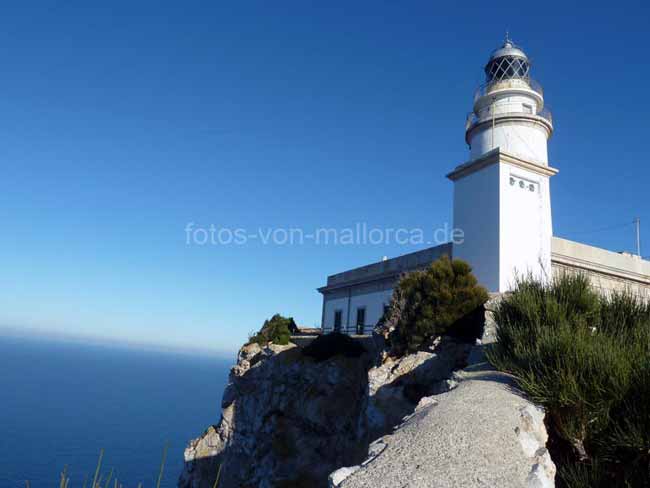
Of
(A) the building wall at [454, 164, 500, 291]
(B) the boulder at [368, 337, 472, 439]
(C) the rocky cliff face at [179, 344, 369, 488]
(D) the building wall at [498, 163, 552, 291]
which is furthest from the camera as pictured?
(A) the building wall at [454, 164, 500, 291]

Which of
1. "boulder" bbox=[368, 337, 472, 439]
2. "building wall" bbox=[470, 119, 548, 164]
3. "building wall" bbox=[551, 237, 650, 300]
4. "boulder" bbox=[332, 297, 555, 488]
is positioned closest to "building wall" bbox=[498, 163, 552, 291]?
"building wall" bbox=[551, 237, 650, 300]

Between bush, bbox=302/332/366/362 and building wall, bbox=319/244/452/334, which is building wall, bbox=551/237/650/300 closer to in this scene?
building wall, bbox=319/244/452/334

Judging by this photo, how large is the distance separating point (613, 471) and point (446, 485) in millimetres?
2940

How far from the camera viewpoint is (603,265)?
788 inches

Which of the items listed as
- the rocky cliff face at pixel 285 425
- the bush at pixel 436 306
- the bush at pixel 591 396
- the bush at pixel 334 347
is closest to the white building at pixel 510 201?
the bush at pixel 436 306

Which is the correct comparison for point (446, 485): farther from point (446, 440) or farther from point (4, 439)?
point (4, 439)

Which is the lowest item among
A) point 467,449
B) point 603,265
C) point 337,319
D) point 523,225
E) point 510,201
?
point 467,449

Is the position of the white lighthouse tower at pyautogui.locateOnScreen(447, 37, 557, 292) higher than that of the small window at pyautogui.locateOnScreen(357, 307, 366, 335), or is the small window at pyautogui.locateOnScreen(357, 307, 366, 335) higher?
the white lighthouse tower at pyautogui.locateOnScreen(447, 37, 557, 292)

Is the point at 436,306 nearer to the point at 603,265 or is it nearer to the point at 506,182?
the point at 506,182

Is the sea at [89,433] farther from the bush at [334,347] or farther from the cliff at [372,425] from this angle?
the bush at [334,347]

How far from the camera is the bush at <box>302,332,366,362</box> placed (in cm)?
1877

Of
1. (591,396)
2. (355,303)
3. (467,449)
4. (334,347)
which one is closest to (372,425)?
(591,396)

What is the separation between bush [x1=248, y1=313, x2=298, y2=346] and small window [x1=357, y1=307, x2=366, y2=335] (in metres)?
4.36

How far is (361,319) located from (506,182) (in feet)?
39.2
